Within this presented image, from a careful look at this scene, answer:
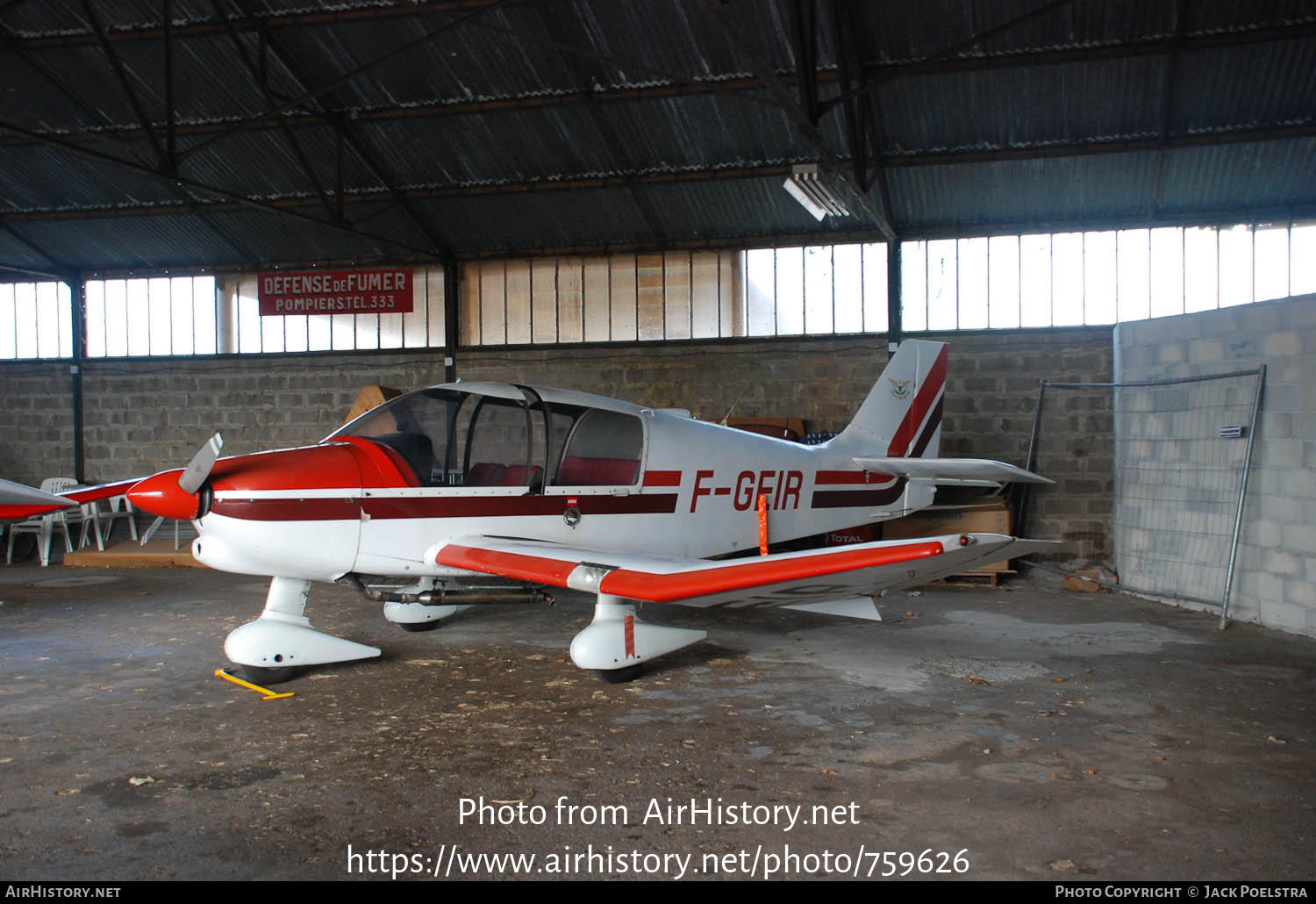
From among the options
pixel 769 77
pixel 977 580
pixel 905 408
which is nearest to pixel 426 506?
pixel 769 77

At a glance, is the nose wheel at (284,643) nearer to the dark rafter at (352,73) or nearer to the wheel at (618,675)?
the wheel at (618,675)

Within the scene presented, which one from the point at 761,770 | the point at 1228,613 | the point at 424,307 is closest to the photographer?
the point at 761,770

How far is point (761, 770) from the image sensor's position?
3738 mm

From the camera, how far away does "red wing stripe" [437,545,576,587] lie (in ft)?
15.5

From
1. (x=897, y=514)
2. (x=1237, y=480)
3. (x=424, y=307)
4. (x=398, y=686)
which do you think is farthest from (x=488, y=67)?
(x=1237, y=480)

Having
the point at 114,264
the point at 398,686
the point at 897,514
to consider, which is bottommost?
the point at 398,686

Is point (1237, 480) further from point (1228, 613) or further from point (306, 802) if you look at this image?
point (306, 802)

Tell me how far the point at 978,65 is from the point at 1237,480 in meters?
5.04

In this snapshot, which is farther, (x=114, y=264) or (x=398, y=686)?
(x=114, y=264)

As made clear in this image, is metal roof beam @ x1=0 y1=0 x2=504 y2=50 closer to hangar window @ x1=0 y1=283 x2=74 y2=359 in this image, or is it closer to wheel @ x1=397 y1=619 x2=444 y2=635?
hangar window @ x1=0 y1=283 x2=74 y2=359

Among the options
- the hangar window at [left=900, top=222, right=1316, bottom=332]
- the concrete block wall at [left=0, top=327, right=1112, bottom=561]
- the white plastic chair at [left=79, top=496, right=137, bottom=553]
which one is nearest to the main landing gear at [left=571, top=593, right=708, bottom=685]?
the concrete block wall at [left=0, top=327, right=1112, bottom=561]

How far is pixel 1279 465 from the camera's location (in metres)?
6.67

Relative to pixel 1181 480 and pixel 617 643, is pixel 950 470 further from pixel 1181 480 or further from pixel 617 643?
pixel 617 643

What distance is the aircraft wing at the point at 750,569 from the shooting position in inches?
154
